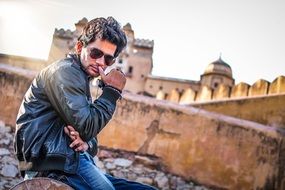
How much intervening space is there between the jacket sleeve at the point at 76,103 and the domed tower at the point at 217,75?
3859 centimetres

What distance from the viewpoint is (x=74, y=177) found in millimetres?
1831

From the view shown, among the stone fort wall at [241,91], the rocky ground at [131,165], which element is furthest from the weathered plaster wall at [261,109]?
the rocky ground at [131,165]

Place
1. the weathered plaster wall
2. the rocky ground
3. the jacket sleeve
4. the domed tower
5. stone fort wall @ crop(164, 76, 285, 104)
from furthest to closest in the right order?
the domed tower < stone fort wall @ crop(164, 76, 285, 104) < the weathered plaster wall < the rocky ground < the jacket sleeve

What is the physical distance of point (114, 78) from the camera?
6.28 ft

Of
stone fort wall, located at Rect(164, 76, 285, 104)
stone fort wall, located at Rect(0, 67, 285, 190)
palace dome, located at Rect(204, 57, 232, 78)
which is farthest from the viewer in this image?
palace dome, located at Rect(204, 57, 232, 78)

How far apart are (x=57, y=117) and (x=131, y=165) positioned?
11.1 ft

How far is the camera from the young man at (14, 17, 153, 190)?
5.74ft

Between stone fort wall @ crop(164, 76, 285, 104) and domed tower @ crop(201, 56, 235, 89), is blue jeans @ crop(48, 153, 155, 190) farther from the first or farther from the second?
domed tower @ crop(201, 56, 235, 89)

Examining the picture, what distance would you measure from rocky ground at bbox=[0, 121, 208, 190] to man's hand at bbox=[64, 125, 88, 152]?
10.8 ft

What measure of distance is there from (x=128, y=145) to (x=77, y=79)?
11.6 ft

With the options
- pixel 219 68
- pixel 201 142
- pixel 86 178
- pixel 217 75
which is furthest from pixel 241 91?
pixel 219 68

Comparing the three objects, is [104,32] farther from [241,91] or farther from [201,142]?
[241,91]

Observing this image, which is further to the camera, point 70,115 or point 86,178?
point 86,178

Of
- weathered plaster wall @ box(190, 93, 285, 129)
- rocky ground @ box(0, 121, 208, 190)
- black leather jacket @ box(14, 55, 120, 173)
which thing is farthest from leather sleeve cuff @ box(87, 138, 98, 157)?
weathered plaster wall @ box(190, 93, 285, 129)
